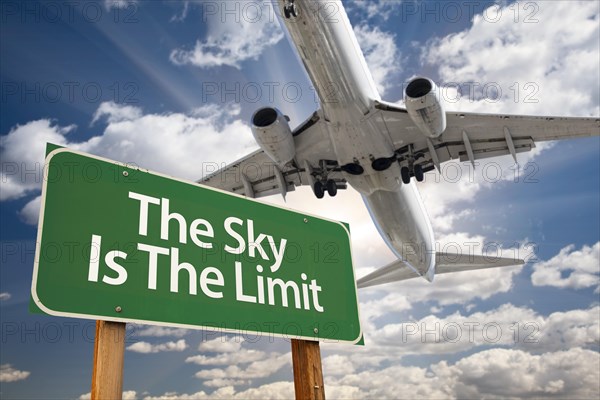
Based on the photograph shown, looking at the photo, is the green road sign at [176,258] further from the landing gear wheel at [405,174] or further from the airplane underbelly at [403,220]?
the airplane underbelly at [403,220]

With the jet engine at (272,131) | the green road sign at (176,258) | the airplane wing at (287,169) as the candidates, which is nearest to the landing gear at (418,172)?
the airplane wing at (287,169)

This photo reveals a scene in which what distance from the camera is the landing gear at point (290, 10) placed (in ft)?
48.9

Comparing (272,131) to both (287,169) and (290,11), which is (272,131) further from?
(290,11)

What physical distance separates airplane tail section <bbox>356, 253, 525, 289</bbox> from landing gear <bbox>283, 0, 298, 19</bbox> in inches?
645

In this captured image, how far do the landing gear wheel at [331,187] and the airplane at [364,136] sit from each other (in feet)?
0.14

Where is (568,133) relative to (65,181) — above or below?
above

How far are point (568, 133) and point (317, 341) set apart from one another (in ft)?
61.1

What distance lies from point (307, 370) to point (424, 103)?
14577 millimetres

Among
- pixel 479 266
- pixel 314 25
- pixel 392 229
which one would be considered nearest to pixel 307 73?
pixel 314 25

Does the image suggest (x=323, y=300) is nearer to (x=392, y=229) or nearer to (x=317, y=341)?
(x=317, y=341)

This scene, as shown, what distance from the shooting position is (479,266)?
92.2 ft

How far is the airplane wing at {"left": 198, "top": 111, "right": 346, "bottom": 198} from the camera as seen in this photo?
19.8 metres

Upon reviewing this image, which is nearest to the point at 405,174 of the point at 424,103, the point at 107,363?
the point at 424,103

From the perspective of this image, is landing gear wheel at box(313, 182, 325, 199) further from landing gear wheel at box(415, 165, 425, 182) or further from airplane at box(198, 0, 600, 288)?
landing gear wheel at box(415, 165, 425, 182)
